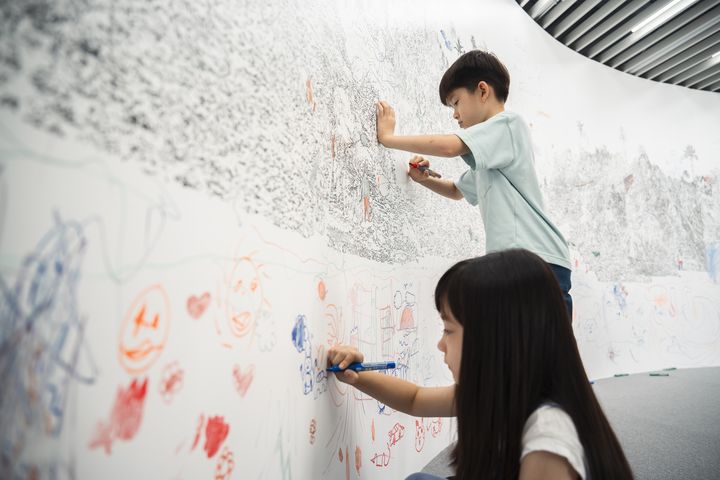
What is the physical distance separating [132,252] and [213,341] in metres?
0.12

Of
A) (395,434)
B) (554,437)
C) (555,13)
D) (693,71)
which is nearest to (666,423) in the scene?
(395,434)

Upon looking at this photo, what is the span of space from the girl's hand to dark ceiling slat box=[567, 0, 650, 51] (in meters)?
2.48

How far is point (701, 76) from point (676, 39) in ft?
2.08

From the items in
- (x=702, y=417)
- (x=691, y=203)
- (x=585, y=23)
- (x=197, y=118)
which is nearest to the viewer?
(x=197, y=118)

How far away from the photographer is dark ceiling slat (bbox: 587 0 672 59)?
7.15ft

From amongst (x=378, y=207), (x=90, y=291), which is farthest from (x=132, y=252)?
(x=378, y=207)

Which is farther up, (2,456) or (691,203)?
(691,203)

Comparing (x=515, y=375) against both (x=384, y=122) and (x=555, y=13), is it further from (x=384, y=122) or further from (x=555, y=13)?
(x=555, y=13)

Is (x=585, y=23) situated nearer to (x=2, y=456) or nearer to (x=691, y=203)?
(x=691, y=203)

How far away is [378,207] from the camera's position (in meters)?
0.87

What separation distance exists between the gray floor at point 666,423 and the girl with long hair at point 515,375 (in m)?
0.56

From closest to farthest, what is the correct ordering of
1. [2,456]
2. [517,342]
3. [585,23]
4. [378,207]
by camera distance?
[2,456]
[517,342]
[378,207]
[585,23]

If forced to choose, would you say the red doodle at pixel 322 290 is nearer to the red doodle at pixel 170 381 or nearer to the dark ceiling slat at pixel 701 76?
the red doodle at pixel 170 381

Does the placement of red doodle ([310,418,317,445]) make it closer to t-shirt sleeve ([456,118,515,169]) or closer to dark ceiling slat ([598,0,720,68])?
t-shirt sleeve ([456,118,515,169])
